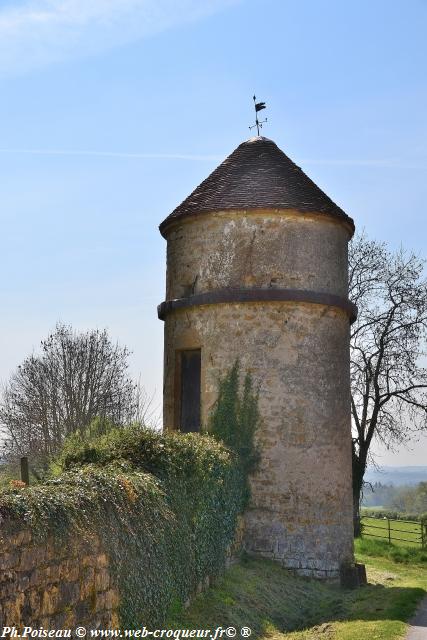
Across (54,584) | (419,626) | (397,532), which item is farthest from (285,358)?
(397,532)

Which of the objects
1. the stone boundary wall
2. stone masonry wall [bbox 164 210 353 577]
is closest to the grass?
stone masonry wall [bbox 164 210 353 577]

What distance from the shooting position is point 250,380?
45.6 ft

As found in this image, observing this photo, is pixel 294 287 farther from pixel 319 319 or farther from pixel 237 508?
pixel 237 508

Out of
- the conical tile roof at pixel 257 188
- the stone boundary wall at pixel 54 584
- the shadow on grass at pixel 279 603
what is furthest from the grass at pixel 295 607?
the conical tile roof at pixel 257 188

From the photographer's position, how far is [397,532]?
26.6m

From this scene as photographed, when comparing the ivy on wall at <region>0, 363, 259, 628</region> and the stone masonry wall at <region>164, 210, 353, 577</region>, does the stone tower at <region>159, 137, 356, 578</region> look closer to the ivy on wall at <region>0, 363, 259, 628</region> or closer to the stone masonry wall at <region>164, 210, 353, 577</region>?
the stone masonry wall at <region>164, 210, 353, 577</region>

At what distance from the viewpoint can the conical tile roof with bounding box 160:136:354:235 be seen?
1445 centimetres

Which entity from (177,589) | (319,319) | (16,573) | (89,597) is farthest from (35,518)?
(319,319)

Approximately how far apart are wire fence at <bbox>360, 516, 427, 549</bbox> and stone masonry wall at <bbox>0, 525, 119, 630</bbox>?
15.3 metres

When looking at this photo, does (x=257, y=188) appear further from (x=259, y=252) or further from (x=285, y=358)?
(x=285, y=358)

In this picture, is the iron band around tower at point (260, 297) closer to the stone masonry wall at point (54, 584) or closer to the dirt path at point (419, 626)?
the dirt path at point (419, 626)

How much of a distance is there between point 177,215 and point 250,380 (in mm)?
3530

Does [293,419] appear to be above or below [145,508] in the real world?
above

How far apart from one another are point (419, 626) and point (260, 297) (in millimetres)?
5969
